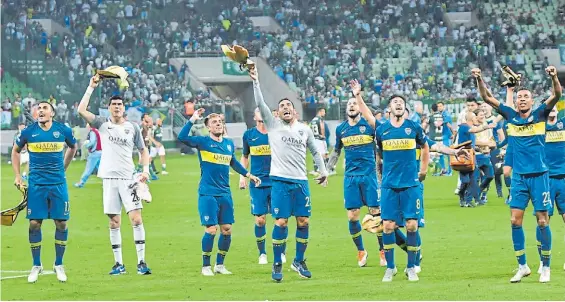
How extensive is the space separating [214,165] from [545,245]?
4634 millimetres

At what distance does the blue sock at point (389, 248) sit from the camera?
15.1m

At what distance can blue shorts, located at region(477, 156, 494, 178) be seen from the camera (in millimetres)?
26697

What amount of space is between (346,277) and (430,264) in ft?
5.77

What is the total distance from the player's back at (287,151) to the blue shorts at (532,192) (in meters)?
2.77

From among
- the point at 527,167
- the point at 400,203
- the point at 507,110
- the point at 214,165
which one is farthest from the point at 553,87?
the point at 214,165

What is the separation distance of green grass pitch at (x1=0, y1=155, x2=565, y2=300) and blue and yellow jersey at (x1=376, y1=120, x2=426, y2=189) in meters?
1.28

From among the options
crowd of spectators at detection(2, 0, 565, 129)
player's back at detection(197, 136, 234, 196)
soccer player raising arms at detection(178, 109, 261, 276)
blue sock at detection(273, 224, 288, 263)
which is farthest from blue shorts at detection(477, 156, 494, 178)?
crowd of spectators at detection(2, 0, 565, 129)

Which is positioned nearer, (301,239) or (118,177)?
(301,239)

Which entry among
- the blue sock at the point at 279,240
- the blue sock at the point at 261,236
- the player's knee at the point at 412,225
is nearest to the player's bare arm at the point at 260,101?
the blue sock at the point at 279,240

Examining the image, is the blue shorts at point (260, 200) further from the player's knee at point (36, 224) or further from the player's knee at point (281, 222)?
the player's knee at point (36, 224)

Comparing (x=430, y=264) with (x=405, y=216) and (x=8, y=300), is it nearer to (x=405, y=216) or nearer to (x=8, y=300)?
(x=405, y=216)

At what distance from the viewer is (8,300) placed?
1417 centimetres

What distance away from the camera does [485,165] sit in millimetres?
26828

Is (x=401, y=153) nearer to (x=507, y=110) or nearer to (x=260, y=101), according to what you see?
(x=507, y=110)
